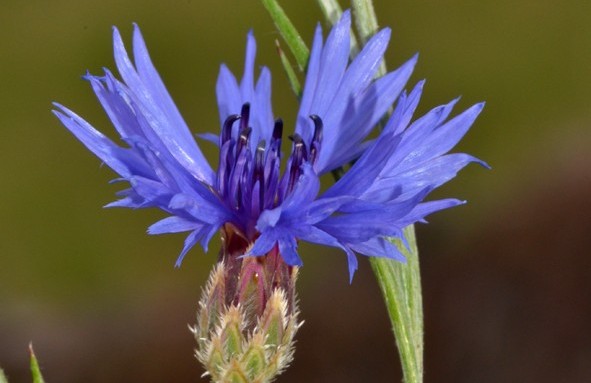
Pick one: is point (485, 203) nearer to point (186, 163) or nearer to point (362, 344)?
point (362, 344)

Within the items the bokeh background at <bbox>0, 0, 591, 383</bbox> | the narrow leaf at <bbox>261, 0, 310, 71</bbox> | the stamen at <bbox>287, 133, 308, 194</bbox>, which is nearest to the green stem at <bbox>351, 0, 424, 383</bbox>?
the stamen at <bbox>287, 133, 308, 194</bbox>

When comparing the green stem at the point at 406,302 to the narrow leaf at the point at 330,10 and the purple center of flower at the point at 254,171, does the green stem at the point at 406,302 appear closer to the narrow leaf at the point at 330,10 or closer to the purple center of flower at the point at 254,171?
the purple center of flower at the point at 254,171

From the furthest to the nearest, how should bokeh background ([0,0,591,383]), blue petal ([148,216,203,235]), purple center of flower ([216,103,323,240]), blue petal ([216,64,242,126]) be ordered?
1. bokeh background ([0,0,591,383])
2. blue petal ([216,64,242,126])
3. purple center of flower ([216,103,323,240])
4. blue petal ([148,216,203,235])

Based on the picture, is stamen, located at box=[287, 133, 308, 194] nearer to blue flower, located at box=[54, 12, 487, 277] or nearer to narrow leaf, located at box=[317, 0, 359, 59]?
blue flower, located at box=[54, 12, 487, 277]

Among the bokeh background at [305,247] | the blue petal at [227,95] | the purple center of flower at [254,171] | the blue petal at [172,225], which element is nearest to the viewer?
the blue petal at [172,225]

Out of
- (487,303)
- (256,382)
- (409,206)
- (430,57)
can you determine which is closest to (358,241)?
(409,206)

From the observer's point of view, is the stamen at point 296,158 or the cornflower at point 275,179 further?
the stamen at point 296,158

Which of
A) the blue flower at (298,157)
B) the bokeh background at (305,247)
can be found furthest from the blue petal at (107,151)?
the bokeh background at (305,247)

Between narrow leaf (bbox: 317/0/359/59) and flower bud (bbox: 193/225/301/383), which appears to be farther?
narrow leaf (bbox: 317/0/359/59)
